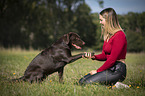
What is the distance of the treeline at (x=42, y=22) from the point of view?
78.8 feet

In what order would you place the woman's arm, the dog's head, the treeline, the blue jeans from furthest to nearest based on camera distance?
the treeline → the dog's head → the blue jeans → the woman's arm

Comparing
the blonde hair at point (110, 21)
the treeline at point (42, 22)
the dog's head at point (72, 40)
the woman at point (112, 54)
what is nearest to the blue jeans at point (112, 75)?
the woman at point (112, 54)

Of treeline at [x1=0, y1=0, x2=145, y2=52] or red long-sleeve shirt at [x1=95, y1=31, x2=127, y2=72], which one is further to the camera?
treeline at [x1=0, y1=0, x2=145, y2=52]

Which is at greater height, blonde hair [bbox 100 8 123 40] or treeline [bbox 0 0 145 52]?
treeline [bbox 0 0 145 52]

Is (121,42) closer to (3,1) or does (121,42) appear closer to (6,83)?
(6,83)

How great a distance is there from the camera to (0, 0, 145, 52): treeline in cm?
2402

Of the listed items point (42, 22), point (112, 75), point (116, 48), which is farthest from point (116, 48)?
point (42, 22)

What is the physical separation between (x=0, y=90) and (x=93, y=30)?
29610 mm

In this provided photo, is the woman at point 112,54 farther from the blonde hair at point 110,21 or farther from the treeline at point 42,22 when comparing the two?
the treeline at point 42,22

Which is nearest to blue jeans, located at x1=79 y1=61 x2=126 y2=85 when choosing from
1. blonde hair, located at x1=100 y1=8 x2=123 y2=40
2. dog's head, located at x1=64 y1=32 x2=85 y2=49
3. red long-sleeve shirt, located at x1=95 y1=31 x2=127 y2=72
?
red long-sleeve shirt, located at x1=95 y1=31 x2=127 y2=72

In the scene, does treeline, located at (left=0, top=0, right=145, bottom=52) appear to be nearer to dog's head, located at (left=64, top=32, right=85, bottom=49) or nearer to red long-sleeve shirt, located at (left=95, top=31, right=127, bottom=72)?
dog's head, located at (left=64, top=32, right=85, bottom=49)

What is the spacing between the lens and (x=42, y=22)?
24797 millimetres

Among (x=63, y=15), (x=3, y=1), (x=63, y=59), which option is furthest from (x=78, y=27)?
(x=63, y=59)

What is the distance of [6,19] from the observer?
2403 centimetres
